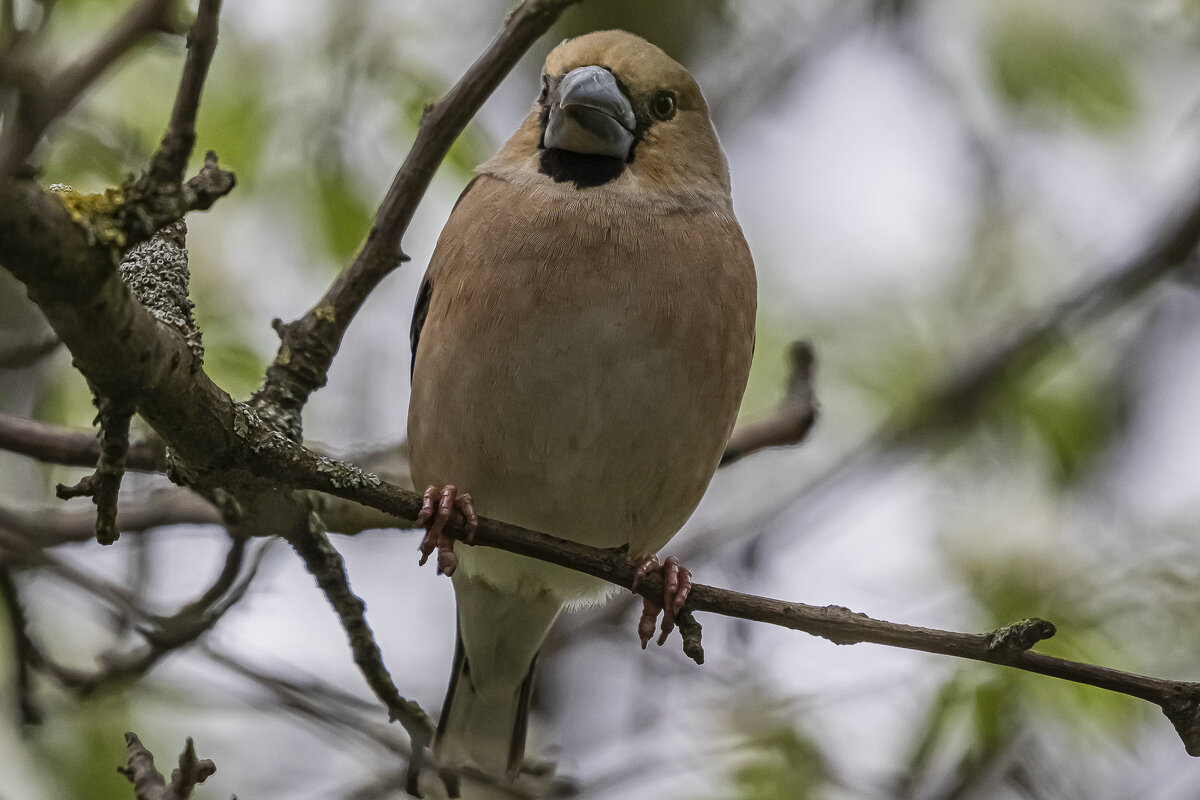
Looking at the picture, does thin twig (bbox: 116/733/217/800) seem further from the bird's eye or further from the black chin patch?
the bird's eye

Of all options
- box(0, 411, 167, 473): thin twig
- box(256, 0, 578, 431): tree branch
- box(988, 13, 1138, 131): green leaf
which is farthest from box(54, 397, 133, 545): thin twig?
box(988, 13, 1138, 131): green leaf

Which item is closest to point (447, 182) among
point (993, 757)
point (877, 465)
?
point (877, 465)

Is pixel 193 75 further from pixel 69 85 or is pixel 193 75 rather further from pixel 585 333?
pixel 585 333

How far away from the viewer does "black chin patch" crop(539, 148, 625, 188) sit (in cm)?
423

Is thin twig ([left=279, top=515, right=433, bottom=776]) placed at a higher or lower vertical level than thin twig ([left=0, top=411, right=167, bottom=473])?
lower

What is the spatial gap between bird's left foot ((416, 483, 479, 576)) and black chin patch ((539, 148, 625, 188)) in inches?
47.1

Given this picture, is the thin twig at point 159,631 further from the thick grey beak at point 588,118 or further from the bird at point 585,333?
the thick grey beak at point 588,118

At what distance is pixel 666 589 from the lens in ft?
11.8

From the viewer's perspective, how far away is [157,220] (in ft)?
7.13

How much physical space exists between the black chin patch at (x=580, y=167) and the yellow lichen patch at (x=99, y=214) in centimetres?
222

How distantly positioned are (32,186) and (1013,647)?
219 cm

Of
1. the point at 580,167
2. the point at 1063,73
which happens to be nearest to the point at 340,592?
the point at 580,167

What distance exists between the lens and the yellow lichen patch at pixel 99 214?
207 cm

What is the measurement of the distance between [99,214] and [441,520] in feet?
5.47
